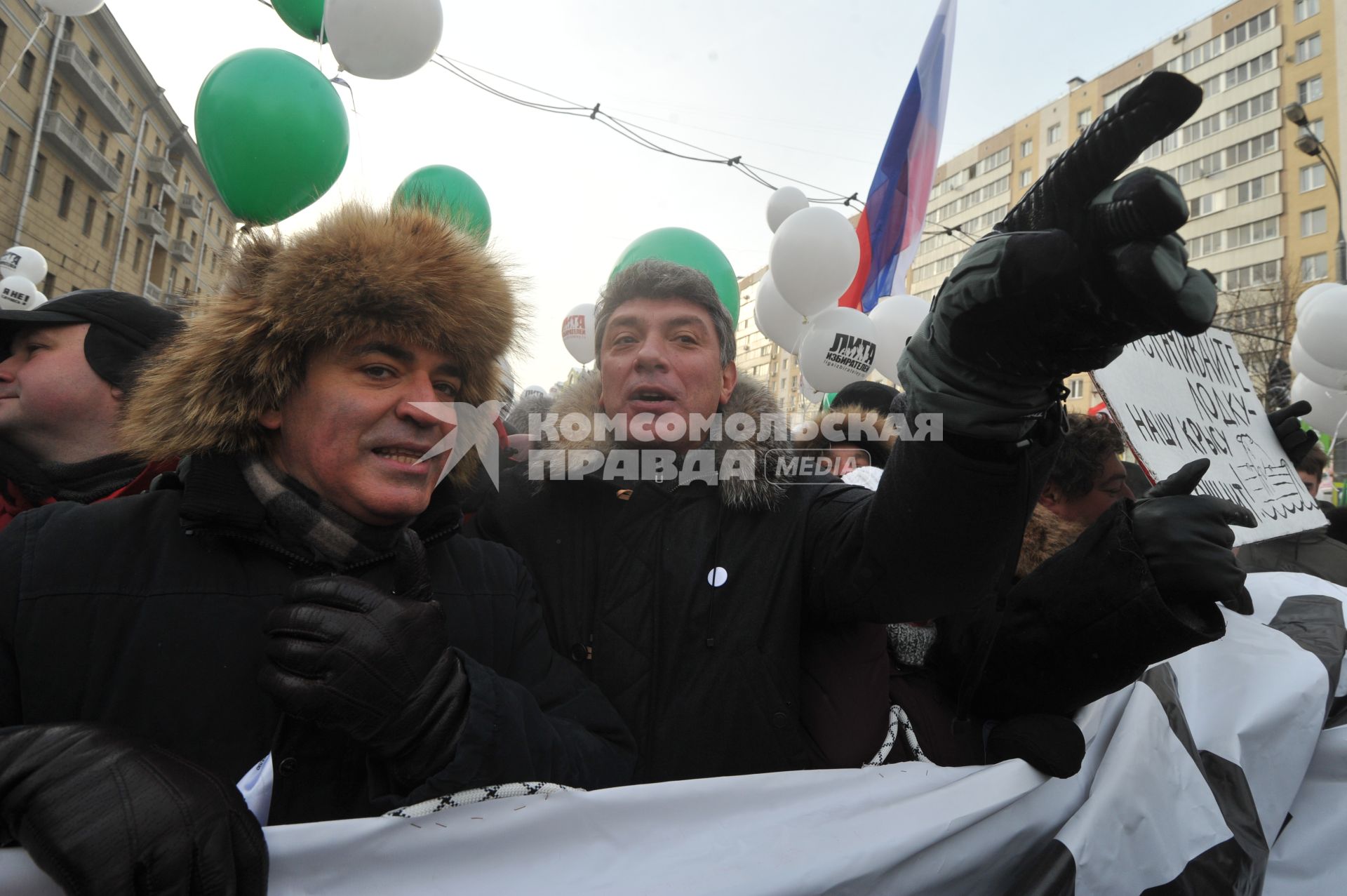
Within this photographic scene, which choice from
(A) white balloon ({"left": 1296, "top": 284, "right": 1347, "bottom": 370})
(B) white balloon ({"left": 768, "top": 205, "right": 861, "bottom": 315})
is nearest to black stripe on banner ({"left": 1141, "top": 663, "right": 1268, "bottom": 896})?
(B) white balloon ({"left": 768, "top": 205, "right": 861, "bottom": 315})

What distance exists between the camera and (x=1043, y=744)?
135 cm

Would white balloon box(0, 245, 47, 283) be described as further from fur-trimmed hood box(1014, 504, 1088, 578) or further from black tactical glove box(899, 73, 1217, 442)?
black tactical glove box(899, 73, 1217, 442)

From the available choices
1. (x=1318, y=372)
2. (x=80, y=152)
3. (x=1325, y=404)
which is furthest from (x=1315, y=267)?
(x=80, y=152)

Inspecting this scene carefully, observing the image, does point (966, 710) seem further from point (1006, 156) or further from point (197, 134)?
point (1006, 156)

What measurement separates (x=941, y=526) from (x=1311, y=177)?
45.2 m

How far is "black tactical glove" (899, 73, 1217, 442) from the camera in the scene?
799mm

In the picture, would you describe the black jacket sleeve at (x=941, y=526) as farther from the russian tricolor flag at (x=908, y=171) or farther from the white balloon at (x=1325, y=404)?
the white balloon at (x=1325, y=404)

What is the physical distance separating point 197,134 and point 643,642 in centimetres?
393

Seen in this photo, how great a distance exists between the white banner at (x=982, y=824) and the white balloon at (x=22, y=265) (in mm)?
10931

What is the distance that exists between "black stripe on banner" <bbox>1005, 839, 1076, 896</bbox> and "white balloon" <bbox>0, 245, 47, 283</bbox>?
11.5m

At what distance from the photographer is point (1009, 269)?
933 mm

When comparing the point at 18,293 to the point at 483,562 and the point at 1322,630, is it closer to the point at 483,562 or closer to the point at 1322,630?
the point at 483,562

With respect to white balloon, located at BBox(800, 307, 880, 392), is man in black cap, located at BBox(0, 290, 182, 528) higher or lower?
lower

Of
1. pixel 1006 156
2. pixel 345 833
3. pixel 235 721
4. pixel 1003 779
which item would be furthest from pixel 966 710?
pixel 1006 156
